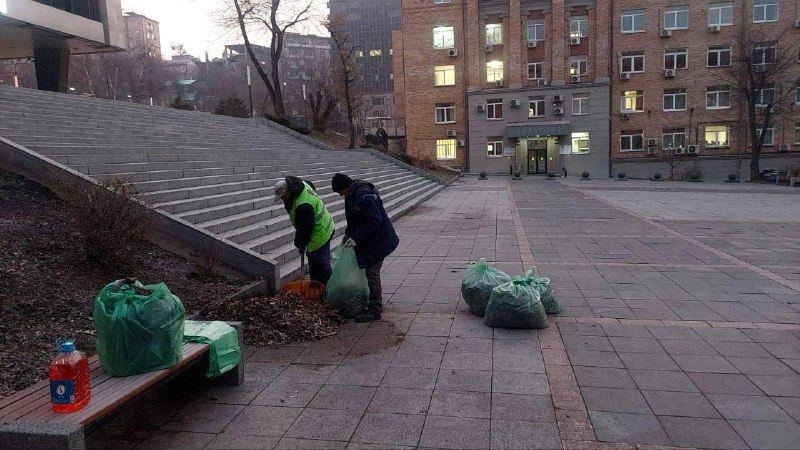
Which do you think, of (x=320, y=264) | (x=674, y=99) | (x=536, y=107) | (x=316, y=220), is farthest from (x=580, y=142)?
(x=316, y=220)

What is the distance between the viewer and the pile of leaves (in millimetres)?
5059

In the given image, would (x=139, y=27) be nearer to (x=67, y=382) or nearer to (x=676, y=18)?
(x=676, y=18)

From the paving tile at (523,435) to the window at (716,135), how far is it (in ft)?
136

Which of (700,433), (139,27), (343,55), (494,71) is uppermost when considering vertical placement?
(139,27)

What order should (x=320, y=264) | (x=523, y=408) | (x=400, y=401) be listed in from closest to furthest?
1. (x=523, y=408)
2. (x=400, y=401)
3. (x=320, y=264)

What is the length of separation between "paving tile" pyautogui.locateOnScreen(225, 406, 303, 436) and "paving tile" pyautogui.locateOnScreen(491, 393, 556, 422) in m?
1.34

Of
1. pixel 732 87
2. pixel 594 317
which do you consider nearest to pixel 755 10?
pixel 732 87

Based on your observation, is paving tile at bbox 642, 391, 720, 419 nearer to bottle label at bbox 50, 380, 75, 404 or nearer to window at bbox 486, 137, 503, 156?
bottle label at bbox 50, 380, 75, 404

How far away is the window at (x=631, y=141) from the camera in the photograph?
128ft

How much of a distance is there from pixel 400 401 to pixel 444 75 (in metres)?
40.3

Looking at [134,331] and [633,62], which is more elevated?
[633,62]

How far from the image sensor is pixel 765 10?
3697 centimetres

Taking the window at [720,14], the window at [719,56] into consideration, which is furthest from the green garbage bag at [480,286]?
the window at [720,14]

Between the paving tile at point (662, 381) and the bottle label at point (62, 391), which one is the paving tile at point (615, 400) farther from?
the bottle label at point (62, 391)
